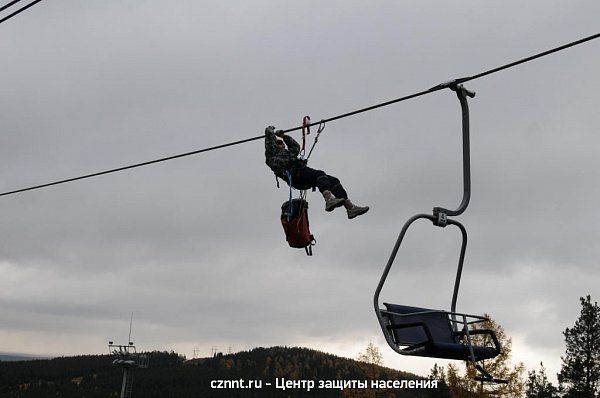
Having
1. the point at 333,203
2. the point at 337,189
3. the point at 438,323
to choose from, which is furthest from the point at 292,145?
the point at 438,323

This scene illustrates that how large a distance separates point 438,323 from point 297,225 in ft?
8.74

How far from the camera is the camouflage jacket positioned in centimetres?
1038

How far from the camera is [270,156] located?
10625 mm

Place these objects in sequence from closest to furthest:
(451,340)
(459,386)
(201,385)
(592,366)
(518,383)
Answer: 1. (451,340)
2. (518,383)
3. (459,386)
4. (592,366)
5. (201,385)

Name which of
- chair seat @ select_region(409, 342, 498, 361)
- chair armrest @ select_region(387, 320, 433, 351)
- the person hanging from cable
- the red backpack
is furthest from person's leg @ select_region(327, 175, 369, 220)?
chair seat @ select_region(409, 342, 498, 361)

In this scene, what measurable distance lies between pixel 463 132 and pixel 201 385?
19489 centimetres

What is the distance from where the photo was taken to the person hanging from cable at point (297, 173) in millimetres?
9367

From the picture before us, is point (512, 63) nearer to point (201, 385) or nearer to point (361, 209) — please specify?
point (361, 209)

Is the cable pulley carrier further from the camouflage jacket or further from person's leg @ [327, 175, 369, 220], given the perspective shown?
the camouflage jacket

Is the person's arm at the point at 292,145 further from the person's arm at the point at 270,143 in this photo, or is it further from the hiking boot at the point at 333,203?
the hiking boot at the point at 333,203

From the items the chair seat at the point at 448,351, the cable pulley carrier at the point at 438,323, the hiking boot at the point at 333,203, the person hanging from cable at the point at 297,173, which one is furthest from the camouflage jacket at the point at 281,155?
the chair seat at the point at 448,351

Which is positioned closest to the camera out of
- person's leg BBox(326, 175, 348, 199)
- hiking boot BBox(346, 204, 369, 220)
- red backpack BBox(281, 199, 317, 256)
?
hiking boot BBox(346, 204, 369, 220)

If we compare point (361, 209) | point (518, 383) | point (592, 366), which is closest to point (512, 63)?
point (361, 209)

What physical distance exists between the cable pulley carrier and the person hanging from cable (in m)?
1.46
